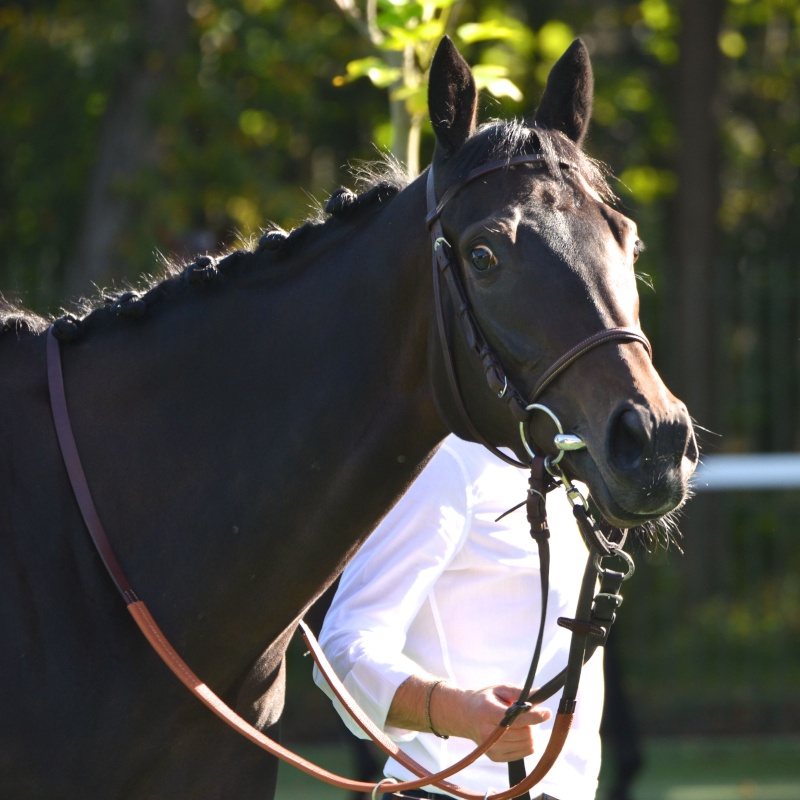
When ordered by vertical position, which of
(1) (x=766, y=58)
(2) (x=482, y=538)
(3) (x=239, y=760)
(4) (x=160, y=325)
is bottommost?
(3) (x=239, y=760)

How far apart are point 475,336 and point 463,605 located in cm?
67

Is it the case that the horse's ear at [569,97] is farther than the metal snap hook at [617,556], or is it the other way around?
the horse's ear at [569,97]

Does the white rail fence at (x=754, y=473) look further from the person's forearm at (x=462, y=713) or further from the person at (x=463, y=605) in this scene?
the person's forearm at (x=462, y=713)

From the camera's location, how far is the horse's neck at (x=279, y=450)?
89.3 inches

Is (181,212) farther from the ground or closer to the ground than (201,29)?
closer to the ground

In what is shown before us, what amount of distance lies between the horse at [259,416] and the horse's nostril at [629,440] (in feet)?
0.27

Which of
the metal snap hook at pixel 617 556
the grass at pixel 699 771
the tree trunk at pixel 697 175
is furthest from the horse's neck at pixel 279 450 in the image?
the tree trunk at pixel 697 175

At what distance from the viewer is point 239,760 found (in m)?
2.41

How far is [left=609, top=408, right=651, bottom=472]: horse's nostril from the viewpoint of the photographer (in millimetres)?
1920

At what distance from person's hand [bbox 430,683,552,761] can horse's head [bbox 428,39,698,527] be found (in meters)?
0.47

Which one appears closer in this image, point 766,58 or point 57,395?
point 57,395

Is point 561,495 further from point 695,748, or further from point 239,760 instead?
point 695,748

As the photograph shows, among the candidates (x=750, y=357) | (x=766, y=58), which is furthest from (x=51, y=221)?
(x=766, y=58)

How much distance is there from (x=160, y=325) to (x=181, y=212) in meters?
5.41
